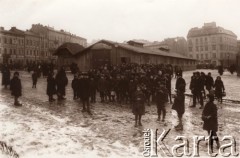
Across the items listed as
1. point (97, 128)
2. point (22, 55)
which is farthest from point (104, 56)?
point (22, 55)

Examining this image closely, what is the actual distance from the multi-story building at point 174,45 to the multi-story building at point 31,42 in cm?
2209

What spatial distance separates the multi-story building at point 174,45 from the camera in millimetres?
88231

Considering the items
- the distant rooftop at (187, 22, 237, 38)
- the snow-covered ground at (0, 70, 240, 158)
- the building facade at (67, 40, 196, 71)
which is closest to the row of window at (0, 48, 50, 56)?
the building facade at (67, 40, 196, 71)

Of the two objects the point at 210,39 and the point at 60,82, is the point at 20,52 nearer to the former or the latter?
the point at 210,39

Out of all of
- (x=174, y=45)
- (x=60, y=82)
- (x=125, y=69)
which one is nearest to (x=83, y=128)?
(x=60, y=82)

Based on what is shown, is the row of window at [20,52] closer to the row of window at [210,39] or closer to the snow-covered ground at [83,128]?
the row of window at [210,39]

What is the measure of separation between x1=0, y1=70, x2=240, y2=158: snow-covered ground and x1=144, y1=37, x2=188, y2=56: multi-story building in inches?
2973

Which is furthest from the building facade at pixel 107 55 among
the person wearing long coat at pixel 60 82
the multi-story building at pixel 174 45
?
the multi-story building at pixel 174 45

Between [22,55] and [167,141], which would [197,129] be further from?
[22,55]

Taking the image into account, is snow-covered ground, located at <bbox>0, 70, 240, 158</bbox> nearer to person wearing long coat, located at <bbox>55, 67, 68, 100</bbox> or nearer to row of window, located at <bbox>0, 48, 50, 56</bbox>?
person wearing long coat, located at <bbox>55, 67, 68, 100</bbox>

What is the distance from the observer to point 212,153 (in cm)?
714

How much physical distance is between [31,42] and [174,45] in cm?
4531

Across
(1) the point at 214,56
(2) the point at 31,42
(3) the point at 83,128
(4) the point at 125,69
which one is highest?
(2) the point at 31,42

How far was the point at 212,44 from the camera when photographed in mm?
77938
